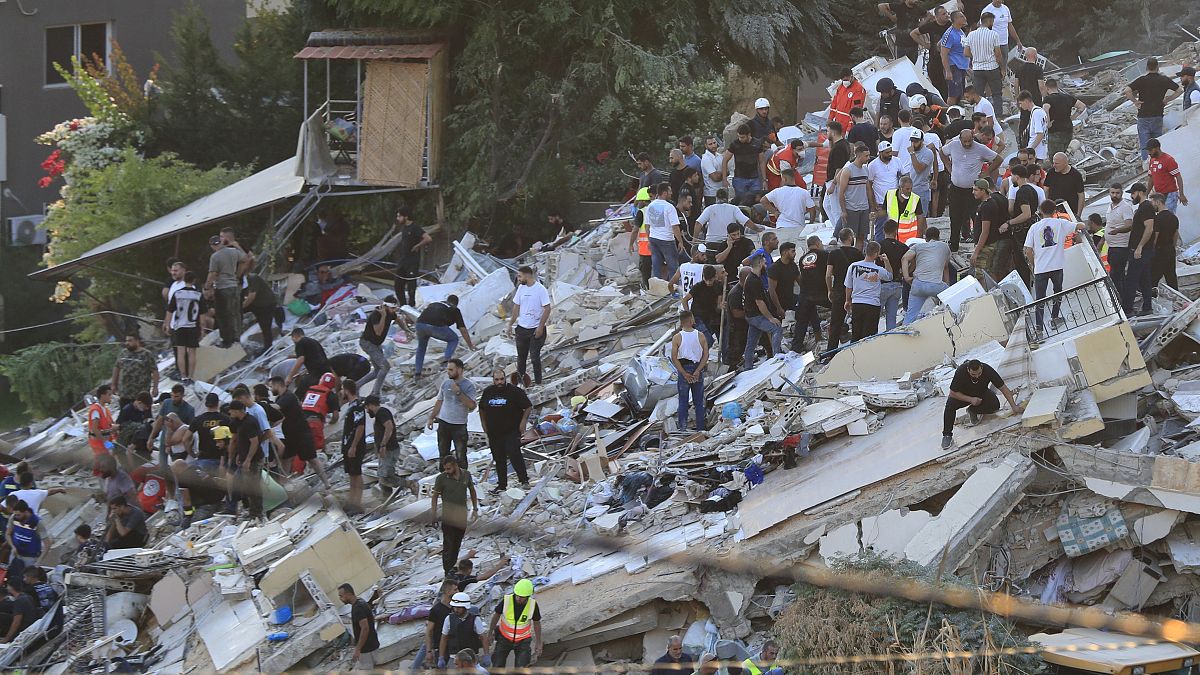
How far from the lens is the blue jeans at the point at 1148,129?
17.1 meters

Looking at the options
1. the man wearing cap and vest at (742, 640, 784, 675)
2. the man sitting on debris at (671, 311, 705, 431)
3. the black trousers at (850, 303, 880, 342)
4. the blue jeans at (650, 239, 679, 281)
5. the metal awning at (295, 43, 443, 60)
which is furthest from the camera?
the metal awning at (295, 43, 443, 60)

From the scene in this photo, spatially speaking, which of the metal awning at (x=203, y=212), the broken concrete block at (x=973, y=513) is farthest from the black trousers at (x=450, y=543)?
the metal awning at (x=203, y=212)

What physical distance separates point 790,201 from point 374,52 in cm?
850

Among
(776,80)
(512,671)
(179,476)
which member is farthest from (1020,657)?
(776,80)

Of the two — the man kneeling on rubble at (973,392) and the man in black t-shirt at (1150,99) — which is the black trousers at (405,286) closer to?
the man in black t-shirt at (1150,99)

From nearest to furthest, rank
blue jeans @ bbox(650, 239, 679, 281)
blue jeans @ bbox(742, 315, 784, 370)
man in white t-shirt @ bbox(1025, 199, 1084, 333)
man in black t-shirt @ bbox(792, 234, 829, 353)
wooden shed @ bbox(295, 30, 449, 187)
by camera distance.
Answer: man in white t-shirt @ bbox(1025, 199, 1084, 333), blue jeans @ bbox(742, 315, 784, 370), man in black t-shirt @ bbox(792, 234, 829, 353), blue jeans @ bbox(650, 239, 679, 281), wooden shed @ bbox(295, 30, 449, 187)

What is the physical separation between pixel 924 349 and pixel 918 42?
9.05 m

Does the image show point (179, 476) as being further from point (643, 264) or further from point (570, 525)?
point (643, 264)

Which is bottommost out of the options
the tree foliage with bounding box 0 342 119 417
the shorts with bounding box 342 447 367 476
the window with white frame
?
the tree foliage with bounding box 0 342 119 417

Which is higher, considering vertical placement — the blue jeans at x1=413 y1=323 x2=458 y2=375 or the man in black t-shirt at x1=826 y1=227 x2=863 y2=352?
the man in black t-shirt at x1=826 y1=227 x2=863 y2=352

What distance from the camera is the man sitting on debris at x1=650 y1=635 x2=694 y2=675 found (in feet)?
34.2

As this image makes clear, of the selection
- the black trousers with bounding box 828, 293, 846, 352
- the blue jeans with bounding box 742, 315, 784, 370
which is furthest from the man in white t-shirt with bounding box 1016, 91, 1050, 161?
the blue jeans with bounding box 742, 315, 784, 370

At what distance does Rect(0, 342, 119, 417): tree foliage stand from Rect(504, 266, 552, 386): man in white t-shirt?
9929 mm

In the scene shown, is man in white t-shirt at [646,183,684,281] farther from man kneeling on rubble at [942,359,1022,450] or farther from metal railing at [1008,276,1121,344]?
man kneeling on rubble at [942,359,1022,450]
